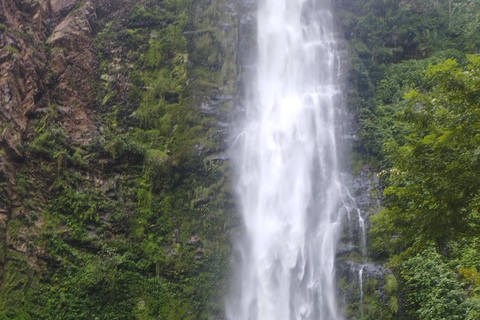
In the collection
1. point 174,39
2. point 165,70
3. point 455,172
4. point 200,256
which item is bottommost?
point 455,172

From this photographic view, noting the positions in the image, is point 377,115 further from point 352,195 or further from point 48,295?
point 48,295

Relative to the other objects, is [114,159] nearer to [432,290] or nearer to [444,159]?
[432,290]

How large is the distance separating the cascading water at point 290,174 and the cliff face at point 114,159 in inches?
40.5

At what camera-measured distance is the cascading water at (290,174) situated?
46.0 feet

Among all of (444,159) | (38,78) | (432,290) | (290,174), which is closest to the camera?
(444,159)

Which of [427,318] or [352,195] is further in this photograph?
[352,195]

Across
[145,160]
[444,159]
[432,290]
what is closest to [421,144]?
[444,159]

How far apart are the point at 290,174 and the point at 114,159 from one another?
6.90 m

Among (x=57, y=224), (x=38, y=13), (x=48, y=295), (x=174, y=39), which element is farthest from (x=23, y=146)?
(x=174, y=39)

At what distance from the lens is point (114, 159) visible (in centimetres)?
1516

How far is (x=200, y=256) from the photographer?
14.5m

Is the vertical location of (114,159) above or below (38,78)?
below

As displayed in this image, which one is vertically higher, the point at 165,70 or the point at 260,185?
the point at 165,70

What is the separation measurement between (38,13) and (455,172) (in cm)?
1663
